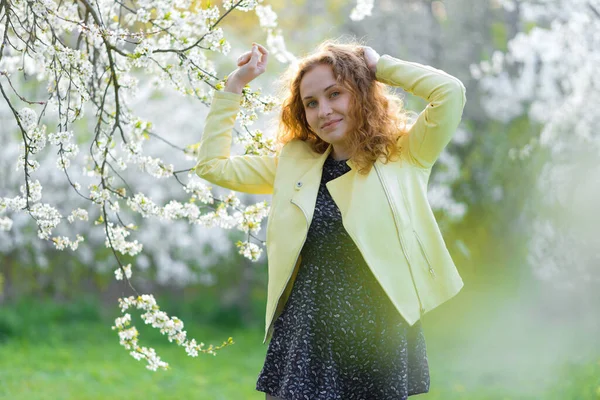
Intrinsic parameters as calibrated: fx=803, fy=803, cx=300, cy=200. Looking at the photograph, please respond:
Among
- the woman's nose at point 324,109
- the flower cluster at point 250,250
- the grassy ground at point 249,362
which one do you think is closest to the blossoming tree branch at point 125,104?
the flower cluster at point 250,250

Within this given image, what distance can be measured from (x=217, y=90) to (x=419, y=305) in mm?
882

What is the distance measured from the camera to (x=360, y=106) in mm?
2225

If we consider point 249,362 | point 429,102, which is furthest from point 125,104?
point 249,362

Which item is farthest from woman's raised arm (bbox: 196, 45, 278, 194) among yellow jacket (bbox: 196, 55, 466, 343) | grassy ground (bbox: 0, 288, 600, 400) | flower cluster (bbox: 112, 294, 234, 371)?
grassy ground (bbox: 0, 288, 600, 400)

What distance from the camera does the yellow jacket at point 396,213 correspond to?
2102mm

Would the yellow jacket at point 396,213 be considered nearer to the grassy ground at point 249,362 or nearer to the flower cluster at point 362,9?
the flower cluster at point 362,9

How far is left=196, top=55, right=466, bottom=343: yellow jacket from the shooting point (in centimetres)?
210

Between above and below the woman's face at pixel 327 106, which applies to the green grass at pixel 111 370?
above

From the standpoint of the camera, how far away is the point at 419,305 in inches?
83.3

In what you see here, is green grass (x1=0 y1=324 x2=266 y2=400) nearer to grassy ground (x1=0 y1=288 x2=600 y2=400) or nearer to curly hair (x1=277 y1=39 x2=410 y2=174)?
grassy ground (x1=0 y1=288 x2=600 y2=400)

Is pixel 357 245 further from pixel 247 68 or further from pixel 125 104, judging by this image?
pixel 125 104

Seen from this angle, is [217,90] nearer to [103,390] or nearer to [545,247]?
[103,390]

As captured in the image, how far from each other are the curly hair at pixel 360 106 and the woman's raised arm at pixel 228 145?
137 millimetres

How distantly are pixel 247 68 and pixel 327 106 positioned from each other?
291 millimetres
